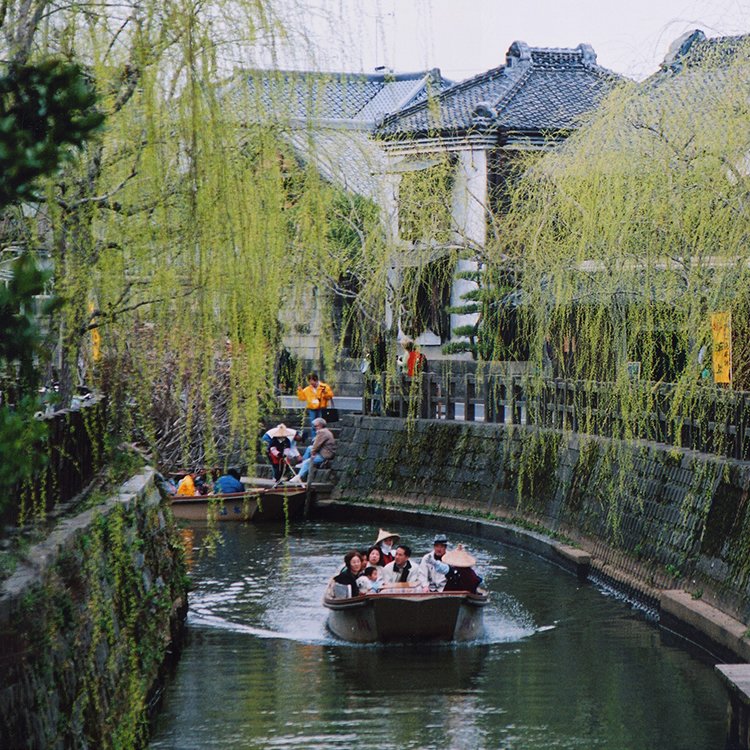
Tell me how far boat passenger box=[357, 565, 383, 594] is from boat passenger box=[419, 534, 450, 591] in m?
0.52

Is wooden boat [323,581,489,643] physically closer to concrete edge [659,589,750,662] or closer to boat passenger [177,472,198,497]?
concrete edge [659,589,750,662]

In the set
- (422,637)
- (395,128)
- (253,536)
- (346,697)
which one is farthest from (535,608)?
(395,128)

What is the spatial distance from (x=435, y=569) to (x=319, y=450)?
40.8ft

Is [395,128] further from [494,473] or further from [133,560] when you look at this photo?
[133,560]

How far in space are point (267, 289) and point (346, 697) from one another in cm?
544

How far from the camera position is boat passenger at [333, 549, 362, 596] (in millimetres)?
16016

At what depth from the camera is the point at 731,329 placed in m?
13.5

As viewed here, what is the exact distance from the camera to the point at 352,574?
1609cm

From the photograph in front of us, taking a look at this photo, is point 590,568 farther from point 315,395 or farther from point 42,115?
point 42,115

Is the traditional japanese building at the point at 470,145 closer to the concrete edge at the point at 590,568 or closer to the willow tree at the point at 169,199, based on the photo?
the concrete edge at the point at 590,568

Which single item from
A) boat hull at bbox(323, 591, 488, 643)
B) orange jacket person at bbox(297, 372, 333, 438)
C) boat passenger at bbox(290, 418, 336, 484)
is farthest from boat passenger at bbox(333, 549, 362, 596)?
boat passenger at bbox(290, 418, 336, 484)

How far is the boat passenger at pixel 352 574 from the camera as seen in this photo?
1602 cm

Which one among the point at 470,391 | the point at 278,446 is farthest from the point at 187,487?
the point at 470,391

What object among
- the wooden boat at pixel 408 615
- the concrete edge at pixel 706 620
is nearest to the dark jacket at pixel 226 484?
the wooden boat at pixel 408 615
